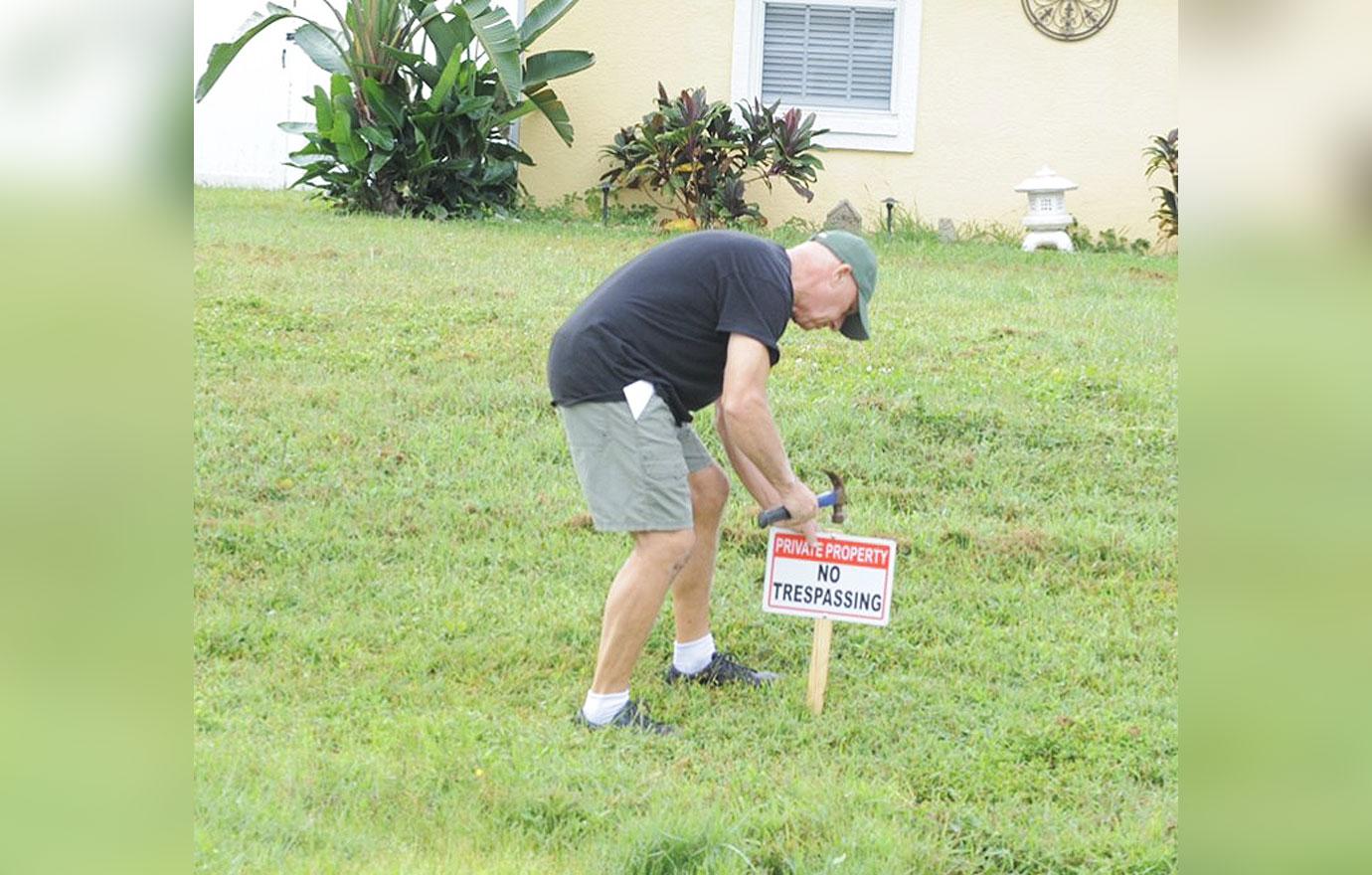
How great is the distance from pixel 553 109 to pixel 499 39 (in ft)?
4.18

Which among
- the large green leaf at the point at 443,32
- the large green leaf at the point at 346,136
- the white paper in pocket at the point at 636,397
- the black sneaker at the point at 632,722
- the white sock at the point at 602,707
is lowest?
the black sneaker at the point at 632,722

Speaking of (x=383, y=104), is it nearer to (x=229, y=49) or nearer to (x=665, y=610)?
(x=229, y=49)

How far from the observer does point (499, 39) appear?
40.2 feet

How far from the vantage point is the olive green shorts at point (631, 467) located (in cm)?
479

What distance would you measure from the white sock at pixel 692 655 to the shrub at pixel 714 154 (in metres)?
8.26

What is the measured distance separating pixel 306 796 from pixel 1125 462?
15.5 ft

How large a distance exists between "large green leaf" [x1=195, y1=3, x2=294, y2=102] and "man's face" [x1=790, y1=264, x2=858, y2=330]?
8.61 metres

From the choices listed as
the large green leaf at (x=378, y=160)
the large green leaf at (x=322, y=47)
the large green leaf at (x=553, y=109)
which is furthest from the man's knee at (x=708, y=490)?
the large green leaf at (x=322, y=47)

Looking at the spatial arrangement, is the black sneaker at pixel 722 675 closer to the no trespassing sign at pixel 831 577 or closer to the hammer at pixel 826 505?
the no trespassing sign at pixel 831 577

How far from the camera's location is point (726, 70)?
46.6 ft

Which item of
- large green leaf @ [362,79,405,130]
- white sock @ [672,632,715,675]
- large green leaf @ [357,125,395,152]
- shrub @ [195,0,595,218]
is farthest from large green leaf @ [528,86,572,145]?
white sock @ [672,632,715,675]

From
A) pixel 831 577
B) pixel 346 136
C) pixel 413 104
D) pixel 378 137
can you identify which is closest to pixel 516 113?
pixel 413 104
